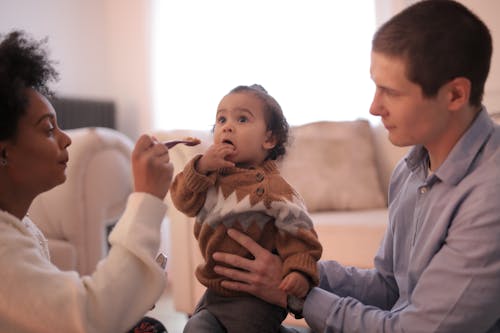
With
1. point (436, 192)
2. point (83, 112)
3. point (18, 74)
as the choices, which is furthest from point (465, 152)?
point (83, 112)

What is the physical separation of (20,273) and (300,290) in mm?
532

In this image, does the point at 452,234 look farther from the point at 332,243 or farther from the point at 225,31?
the point at 225,31

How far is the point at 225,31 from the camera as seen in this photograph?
137 inches

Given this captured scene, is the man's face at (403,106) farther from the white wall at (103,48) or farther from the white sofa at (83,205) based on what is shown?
the white wall at (103,48)

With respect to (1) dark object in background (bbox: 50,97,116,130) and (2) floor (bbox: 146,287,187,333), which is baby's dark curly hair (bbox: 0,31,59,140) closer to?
(2) floor (bbox: 146,287,187,333)

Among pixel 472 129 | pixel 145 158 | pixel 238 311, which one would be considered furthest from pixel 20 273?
pixel 472 129

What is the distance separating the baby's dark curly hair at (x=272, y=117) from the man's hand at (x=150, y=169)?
443 millimetres

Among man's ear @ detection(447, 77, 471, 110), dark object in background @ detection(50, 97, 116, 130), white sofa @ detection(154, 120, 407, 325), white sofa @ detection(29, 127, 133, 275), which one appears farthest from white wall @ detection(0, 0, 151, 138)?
man's ear @ detection(447, 77, 471, 110)

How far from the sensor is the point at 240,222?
3.47ft

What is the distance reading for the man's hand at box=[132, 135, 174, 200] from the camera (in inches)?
31.7

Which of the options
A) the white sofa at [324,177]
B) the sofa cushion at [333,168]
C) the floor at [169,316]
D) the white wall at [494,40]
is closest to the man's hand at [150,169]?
the white sofa at [324,177]

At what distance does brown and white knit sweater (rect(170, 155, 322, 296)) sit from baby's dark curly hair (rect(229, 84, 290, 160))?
0.17 meters

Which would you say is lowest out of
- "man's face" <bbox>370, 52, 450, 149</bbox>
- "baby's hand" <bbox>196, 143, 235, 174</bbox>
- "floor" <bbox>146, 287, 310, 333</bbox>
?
"floor" <bbox>146, 287, 310, 333</bbox>

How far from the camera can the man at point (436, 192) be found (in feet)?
2.62
